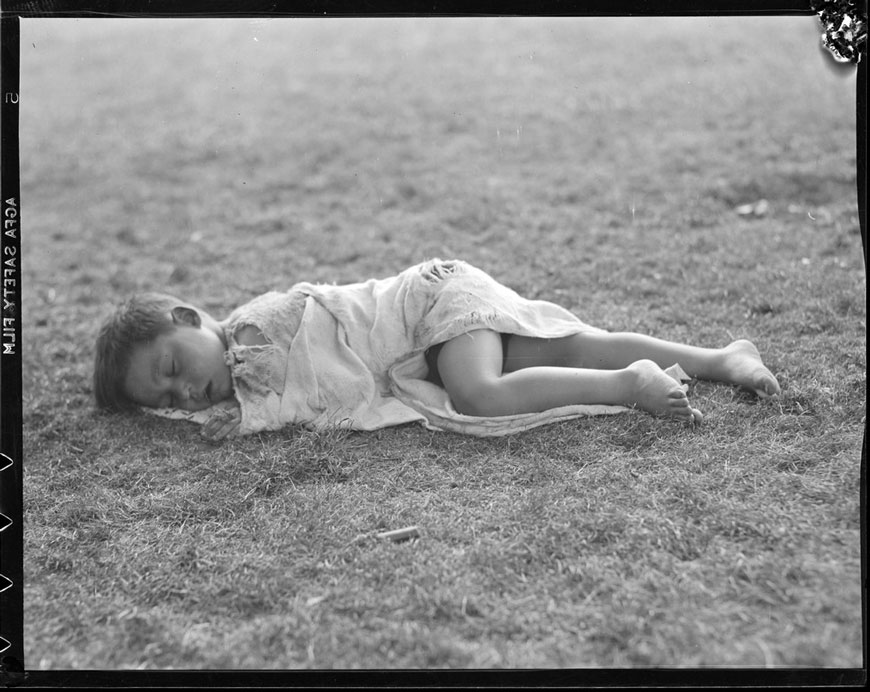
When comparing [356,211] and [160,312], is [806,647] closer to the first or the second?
[160,312]

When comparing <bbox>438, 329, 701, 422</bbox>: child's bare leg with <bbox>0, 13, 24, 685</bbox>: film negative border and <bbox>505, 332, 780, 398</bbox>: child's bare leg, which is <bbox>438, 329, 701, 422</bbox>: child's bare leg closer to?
<bbox>505, 332, 780, 398</bbox>: child's bare leg

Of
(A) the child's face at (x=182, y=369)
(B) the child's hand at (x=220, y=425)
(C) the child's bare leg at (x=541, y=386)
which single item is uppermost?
(C) the child's bare leg at (x=541, y=386)

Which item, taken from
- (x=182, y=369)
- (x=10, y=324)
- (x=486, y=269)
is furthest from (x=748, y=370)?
(x=10, y=324)

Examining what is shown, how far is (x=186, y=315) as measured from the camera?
10.9ft

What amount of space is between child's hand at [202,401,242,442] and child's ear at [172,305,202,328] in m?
0.36

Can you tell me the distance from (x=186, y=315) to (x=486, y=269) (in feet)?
5.33

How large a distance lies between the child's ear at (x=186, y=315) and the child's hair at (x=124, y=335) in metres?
0.03

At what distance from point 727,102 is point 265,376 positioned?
434 cm

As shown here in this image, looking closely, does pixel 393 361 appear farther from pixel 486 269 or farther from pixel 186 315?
pixel 486 269

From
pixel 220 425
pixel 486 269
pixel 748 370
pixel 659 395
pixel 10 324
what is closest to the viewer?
pixel 10 324

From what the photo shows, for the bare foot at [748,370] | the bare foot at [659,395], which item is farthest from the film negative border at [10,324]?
the bare foot at [748,370]

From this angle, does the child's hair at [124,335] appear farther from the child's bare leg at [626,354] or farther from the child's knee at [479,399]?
the child's bare leg at [626,354]

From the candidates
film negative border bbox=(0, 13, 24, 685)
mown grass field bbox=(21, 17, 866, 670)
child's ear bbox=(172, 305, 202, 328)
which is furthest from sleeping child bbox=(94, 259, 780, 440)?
film negative border bbox=(0, 13, 24, 685)

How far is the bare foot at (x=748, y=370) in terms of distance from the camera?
305 cm
